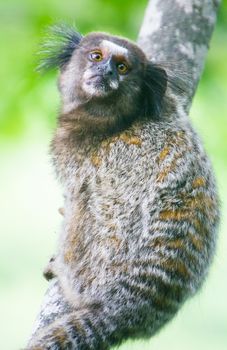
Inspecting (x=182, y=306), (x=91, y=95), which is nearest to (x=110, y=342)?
(x=182, y=306)

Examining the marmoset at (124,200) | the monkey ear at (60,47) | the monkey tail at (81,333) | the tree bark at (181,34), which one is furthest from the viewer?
the monkey ear at (60,47)

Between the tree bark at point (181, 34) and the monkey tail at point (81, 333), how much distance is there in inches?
58.7

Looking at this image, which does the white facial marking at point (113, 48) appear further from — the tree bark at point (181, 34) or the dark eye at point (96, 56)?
the tree bark at point (181, 34)

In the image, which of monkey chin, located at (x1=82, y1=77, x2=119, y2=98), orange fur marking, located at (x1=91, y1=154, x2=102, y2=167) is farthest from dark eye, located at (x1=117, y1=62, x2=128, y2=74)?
orange fur marking, located at (x1=91, y1=154, x2=102, y2=167)

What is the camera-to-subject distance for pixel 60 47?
6.29m

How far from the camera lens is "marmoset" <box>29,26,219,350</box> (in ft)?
16.9

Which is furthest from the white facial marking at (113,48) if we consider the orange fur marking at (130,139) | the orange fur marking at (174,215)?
the orange fur marking at (174,215)

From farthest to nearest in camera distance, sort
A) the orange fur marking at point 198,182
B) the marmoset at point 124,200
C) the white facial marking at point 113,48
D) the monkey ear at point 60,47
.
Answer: the monkey ear at point 60,47 < the white facial marking at point 113,48 < the orange fur marking at point 198,182 < the marmoset at point 124,200

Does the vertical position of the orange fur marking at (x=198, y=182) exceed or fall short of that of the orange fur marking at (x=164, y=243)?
it exceeds it

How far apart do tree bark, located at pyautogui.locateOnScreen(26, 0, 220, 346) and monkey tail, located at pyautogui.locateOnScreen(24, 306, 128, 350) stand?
149cm

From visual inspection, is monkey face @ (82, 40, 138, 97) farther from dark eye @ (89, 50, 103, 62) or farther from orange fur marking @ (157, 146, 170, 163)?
orange fur marking @ (157, 146, 170, 163)

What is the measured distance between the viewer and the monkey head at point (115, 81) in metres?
5.77

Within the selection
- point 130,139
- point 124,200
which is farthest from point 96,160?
point 124,200

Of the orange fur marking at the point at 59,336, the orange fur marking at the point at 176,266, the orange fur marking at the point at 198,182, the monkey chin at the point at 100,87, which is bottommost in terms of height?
the orange fur marking at the point at 59,336
